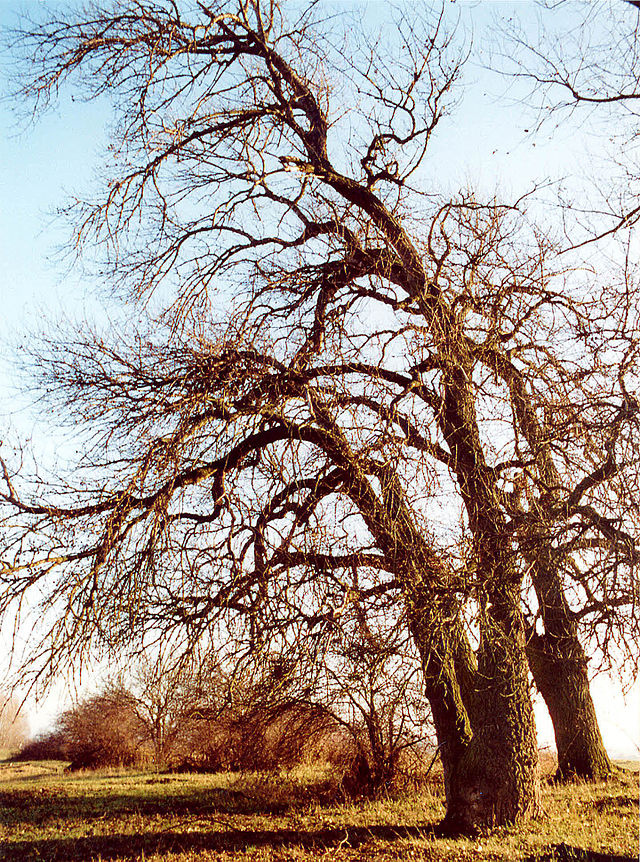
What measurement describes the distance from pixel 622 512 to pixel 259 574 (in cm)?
337

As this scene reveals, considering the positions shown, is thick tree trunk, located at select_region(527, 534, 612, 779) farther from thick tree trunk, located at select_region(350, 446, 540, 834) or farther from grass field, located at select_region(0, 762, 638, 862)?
thick tree trunk, located at select_region(350, 446, 540, 834)

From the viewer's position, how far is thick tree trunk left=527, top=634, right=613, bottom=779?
33.1 ft

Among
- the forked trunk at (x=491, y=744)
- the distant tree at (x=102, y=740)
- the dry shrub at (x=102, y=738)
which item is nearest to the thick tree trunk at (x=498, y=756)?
the forked trunk at (x=491, y=744)

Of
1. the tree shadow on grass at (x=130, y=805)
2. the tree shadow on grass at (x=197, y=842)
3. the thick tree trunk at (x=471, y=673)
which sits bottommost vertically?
the tree shadow on grass at (x=197, y=842)

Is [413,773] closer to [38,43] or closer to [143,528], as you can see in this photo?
[143,528]

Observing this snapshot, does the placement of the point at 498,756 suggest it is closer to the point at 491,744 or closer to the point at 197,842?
the point at 491,744

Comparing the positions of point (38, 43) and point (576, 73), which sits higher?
point (38, 43)

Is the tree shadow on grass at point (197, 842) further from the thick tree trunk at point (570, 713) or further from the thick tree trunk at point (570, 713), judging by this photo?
the thick tree trunk at point (570, 713)

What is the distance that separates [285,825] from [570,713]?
4879 millimetres

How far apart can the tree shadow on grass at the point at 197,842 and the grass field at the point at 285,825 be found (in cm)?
1

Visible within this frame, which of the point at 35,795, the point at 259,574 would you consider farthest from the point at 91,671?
the point at 35,795

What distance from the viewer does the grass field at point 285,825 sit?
6.07 metres

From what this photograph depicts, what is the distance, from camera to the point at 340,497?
6.30 m

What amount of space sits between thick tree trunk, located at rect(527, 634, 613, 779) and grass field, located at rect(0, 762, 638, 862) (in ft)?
1.63
